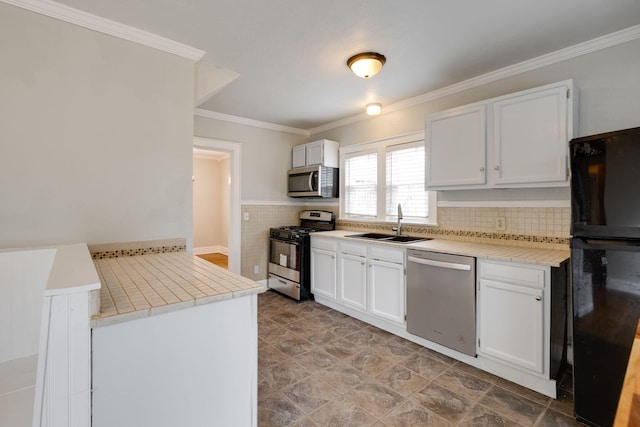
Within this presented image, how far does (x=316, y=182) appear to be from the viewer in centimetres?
414

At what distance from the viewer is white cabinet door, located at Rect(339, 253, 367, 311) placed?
3.13m

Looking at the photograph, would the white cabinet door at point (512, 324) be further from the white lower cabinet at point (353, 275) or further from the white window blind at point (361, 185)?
the white window blind at point (361, 185)

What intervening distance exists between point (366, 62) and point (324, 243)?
80.6 inches

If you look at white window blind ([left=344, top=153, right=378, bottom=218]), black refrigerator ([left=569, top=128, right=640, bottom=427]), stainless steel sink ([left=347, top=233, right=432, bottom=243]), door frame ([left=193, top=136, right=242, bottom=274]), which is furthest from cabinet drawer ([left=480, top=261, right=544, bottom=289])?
door frame ([left=193, top=136, right=242, bottom=274])

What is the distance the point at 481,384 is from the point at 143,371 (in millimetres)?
2196

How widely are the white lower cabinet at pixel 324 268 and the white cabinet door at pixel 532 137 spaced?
188 cm

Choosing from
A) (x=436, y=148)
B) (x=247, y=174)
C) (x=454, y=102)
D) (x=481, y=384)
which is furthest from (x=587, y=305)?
(x=247, y=174)

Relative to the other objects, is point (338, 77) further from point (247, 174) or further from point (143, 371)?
point (143, 371)

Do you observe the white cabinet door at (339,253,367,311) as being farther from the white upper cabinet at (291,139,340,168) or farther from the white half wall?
the white half wall

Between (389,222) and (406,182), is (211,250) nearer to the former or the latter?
(389,222)

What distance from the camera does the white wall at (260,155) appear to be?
397cm

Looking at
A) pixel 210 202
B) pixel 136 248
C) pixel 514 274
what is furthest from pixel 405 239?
pixel 210 202

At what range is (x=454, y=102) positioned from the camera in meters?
3.01

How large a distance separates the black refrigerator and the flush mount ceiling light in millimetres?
1480
